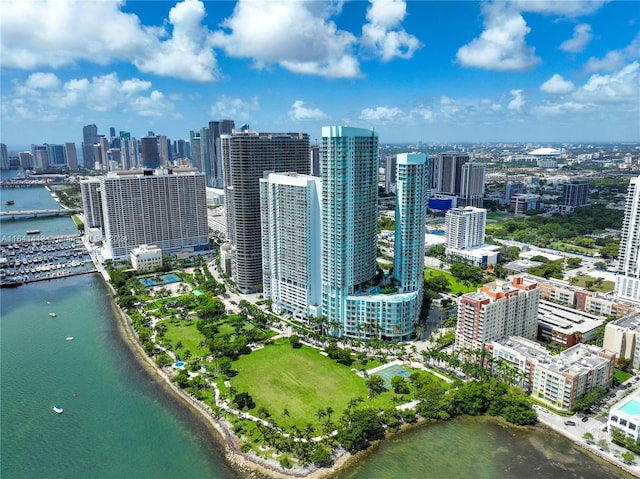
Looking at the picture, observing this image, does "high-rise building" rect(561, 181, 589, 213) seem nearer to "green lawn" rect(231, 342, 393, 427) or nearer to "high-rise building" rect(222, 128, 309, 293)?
"high-rise building" rect(222, 128, 309, 293)

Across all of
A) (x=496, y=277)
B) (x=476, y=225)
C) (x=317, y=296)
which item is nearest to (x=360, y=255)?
(x=317, y=296)

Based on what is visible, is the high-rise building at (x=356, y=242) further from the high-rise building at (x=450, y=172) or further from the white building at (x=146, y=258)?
the high-rise building at (x=450, y=172)

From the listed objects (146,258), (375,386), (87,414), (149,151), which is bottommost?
(87,414)

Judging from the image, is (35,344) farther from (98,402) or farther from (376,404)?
(376,404)

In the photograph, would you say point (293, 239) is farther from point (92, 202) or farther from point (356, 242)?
point (92, 202)

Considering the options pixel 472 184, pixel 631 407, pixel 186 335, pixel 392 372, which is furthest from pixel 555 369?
pixel 472 184
